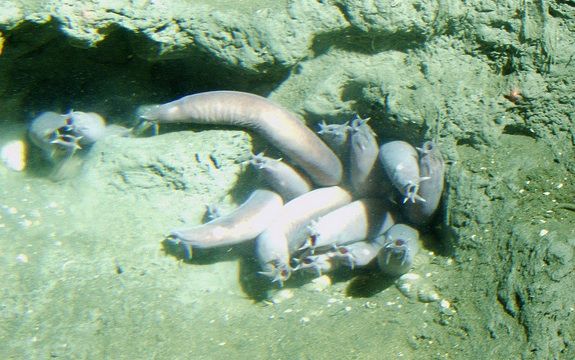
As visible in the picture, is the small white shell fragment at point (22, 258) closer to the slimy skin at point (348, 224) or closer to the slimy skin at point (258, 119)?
the slimy skin at point (258, 119)

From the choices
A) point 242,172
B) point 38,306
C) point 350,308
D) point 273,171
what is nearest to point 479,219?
point 350,308

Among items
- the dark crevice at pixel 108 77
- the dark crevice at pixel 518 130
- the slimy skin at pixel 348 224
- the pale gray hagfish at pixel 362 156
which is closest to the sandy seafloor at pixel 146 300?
the slimy skin at pixel 348 224

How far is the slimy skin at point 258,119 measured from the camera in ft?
13.1

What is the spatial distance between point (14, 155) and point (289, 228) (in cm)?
254

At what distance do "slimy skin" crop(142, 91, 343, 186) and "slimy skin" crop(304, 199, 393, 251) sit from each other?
1.26 feet

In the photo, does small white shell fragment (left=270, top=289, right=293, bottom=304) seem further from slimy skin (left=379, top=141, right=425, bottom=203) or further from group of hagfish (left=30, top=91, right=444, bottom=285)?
slimy skin (left=379, top=141, right=425, bottom=203)

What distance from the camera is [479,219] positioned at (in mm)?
3551

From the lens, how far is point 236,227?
3.74 m

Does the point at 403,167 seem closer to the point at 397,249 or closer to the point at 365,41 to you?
the point at 397,249

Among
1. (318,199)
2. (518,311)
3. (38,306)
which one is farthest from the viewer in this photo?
(318,199)

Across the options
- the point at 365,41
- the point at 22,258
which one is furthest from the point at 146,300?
the point at 365,41

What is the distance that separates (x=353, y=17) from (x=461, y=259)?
2.07m

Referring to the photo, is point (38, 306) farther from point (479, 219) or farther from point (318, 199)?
point (479, 219)

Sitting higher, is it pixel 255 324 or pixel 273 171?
pixel 273 171
